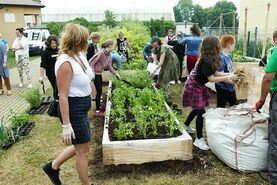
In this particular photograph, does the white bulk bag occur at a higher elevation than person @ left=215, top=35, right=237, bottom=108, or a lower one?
lower

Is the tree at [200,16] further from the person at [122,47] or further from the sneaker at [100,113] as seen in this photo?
the sneaker at [100,113]

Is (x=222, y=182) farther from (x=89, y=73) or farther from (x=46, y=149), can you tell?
(x=46, y=149)

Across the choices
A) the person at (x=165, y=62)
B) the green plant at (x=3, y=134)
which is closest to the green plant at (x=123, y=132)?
the green plant at (x=3, y=134)

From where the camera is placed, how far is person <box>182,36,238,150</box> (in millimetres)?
4211

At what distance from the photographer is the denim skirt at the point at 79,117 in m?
2.94

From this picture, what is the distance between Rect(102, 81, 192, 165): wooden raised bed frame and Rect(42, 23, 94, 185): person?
0.86 meters

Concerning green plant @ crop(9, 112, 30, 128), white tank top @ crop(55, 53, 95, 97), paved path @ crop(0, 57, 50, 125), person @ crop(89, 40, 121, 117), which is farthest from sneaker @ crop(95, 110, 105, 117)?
white tank top @ crop(55, 53, 95, 97)

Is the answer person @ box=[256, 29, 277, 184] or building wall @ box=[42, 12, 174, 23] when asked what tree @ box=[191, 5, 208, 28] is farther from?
person @ box=[256, 29, 277, 184]

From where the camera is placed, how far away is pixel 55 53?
20.4 feet

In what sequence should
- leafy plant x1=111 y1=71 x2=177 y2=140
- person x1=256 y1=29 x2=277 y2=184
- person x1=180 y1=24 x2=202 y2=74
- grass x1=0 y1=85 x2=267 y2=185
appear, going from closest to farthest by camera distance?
person x1=256 y1=29 x2=277 y2=184
grass x1=0 y1=85 x2=267 y2=185
leafy plant x1=111 y1=71 x2=177 y2=140
person x1=180 y1=24 x2=202 y2=74

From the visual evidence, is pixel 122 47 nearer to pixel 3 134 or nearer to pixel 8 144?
pixel 3 134

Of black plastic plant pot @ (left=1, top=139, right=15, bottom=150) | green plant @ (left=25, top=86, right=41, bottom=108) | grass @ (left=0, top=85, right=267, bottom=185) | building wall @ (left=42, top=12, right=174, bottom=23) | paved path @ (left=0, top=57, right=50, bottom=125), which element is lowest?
grass @ (left=0, top=85, right=267, bottom=185)

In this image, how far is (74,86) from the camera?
9.50ft

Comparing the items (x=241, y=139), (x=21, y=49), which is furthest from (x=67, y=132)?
(x=21, y=49)
